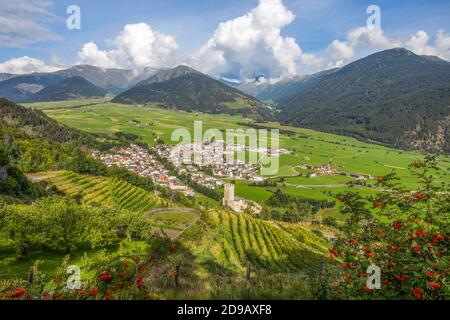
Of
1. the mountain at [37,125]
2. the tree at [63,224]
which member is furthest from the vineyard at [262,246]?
the mountain at [37,125]

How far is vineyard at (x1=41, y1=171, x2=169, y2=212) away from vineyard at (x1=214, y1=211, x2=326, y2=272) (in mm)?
15505

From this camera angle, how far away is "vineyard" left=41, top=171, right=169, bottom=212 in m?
48.5

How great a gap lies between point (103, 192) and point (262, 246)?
30.4m

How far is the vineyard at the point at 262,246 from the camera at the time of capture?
27062 mm

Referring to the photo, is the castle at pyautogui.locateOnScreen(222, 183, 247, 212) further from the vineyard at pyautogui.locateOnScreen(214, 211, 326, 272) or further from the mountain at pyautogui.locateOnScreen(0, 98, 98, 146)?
the mountain at pyautogui.locateOnScreen(0, 98, 98, 146)

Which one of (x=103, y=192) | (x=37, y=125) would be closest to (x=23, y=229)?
(x=103, y=192)

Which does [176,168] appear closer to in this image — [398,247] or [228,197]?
[228,197]

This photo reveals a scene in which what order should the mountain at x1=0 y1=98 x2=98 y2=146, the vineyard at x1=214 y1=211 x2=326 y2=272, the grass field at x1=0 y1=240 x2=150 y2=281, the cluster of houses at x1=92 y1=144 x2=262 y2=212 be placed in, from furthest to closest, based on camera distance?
the mountain at x1=0 y1=98 x2=98 y2=146, the cluster of houses at x1=92 y1=144 x2=262 y2=212, the vineyard at x1=214 y1=211 x2=326 y2=272, the grass field at x1=0 y1=240 x2=150 y2=281

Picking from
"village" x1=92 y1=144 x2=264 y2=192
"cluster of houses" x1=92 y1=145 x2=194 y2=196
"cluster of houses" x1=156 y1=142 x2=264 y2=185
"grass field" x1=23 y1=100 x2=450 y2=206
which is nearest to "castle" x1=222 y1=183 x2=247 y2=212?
"cluster of houses" x1=92 y1=145 x2=194 y2=196

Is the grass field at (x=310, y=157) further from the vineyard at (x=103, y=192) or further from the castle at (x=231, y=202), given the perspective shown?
the vineyard at (x=103, y=192)

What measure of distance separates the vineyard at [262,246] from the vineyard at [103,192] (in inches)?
610
